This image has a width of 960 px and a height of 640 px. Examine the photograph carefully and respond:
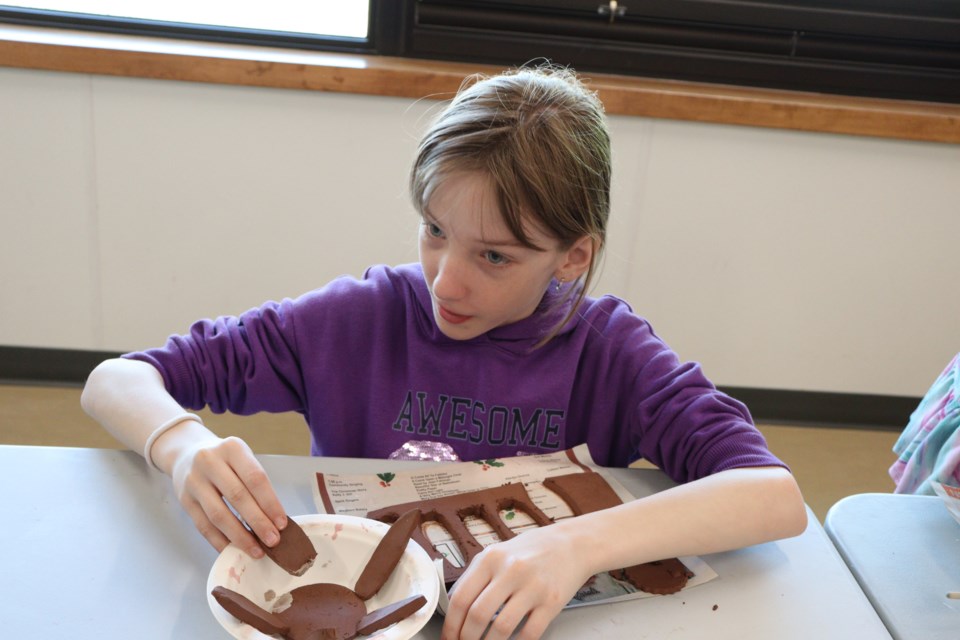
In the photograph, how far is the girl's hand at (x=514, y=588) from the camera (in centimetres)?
64

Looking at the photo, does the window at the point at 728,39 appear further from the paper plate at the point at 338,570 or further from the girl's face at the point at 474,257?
the paper plate at the point at 338,570

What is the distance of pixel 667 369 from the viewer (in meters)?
0.98

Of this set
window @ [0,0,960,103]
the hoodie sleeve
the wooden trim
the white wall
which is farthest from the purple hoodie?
window @ [0,0,960,103]

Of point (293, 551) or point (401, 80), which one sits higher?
point (401, 80)

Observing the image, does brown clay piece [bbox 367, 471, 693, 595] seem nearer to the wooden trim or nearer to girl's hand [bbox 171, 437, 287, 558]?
girl's hand [bbox 171, 437, 287, 558]

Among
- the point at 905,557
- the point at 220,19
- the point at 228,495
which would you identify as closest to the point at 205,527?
the point at 228,495

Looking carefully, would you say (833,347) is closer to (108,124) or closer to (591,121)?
(591,121)

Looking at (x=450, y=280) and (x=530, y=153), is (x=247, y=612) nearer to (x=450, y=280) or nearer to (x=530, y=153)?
(x=450, y=280)

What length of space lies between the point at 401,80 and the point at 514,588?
4.81ft

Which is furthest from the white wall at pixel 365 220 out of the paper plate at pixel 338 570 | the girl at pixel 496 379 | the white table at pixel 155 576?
the paper plate at pixel 338 570

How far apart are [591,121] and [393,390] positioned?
1.22ft

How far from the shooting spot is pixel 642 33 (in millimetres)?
2109

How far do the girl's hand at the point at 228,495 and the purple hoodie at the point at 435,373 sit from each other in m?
0.25

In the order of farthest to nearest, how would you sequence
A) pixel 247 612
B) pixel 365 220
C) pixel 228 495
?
pixel 365 220 < pixel 228 495 < pixel 247 612
